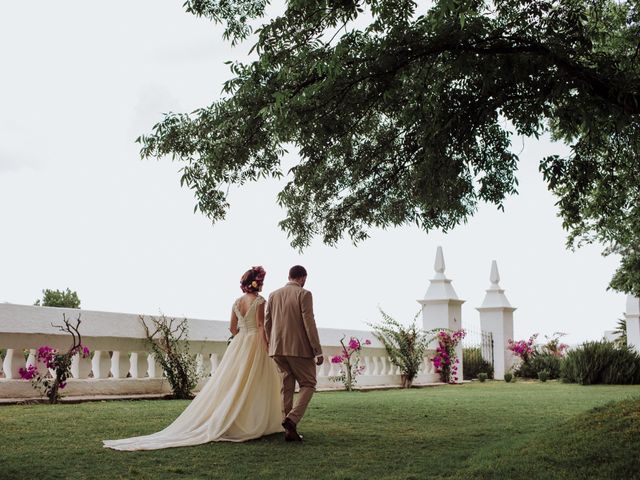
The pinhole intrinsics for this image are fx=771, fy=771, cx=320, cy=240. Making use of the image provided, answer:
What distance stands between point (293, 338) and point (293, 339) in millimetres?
13

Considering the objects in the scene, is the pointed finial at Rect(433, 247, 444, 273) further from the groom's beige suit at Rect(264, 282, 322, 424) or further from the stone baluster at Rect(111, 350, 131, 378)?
the groom's beige suit at Rect(264, 282, 322, 424)

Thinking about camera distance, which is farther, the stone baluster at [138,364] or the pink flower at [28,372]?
the stone baluster at [138,364]

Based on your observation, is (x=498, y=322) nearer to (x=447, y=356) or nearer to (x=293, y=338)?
(x=447, y=356)

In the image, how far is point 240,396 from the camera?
906 cm

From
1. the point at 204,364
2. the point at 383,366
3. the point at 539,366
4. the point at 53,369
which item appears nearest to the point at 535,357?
the point at 539,366

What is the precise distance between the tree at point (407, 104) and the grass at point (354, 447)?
3.06 m

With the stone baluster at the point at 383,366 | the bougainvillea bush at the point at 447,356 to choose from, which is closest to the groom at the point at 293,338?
the stone baluster at the point at 383,366

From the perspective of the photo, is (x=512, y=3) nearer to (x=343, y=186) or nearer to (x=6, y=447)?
(x=343, y=186)

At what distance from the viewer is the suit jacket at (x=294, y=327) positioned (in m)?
9.04

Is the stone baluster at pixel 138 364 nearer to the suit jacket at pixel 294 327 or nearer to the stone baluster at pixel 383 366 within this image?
the suit jacket at pixel 294 327

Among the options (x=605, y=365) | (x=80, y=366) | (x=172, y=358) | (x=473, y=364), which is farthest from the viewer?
(x=473, y=364)

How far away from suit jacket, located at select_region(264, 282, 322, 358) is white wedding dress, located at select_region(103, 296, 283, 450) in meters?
0.34

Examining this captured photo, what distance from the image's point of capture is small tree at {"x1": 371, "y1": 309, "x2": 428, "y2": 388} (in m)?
21.0

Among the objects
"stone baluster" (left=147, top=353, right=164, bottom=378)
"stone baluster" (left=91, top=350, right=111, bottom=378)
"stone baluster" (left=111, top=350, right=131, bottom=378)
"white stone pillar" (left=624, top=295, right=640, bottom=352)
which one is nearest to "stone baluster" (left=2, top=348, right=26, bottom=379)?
"stone baluster" (left=91, top=350, right=111, bottom=378)
